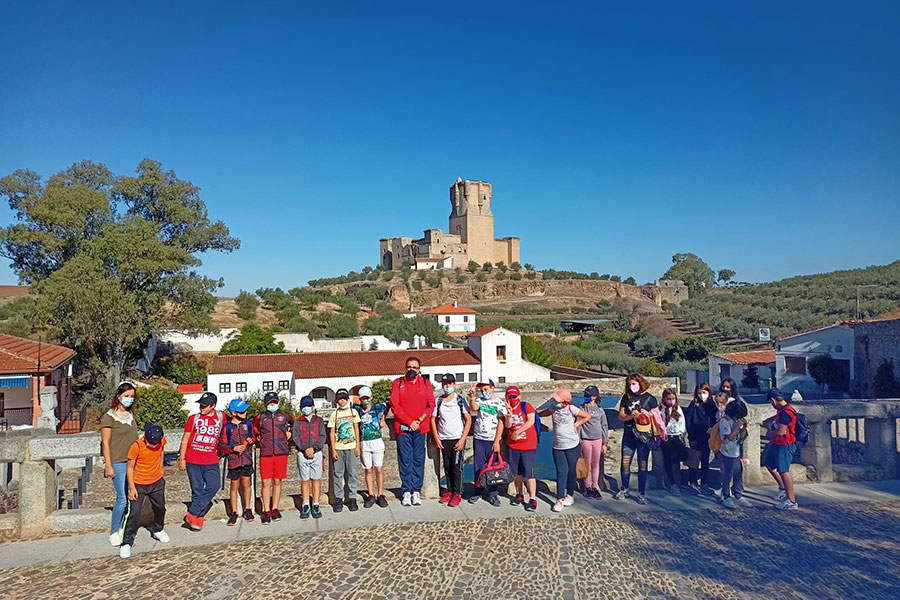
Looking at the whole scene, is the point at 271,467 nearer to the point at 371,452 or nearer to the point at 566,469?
the point at 371,452

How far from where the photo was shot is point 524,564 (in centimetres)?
444

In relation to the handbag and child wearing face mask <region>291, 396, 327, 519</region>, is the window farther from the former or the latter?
child wearing face mask <region>291, 396, 327, 519</region>

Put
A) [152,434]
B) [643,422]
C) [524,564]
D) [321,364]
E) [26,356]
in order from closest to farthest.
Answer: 1. [524,564]
2. [152,434]
3. [643,422]
4. [26,356]
5. [321,364]

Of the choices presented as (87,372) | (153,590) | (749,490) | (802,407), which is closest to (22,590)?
(153,590)

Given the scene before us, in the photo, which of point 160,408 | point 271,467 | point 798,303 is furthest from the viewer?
point 798,303

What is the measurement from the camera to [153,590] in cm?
405

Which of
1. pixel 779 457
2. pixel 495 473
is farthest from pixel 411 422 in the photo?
pixel 779 457

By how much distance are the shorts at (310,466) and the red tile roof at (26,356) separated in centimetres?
1449

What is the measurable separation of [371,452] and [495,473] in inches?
51.2

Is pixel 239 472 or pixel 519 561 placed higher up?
pixel 239 472

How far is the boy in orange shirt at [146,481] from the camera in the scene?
474 centimetres

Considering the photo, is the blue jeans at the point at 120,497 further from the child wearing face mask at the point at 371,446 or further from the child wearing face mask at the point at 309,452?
the child wearing face mask at the point at 371,446

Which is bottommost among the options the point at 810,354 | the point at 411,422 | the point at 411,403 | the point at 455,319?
the point at 810,354

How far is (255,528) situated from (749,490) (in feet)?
17.8
